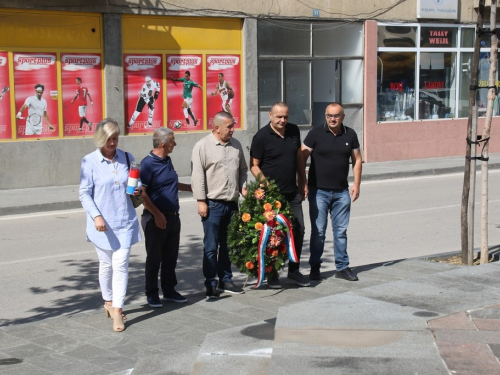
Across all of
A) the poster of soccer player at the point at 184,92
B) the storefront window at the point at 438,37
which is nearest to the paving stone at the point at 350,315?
the poster of soccer player at the point at 184,92

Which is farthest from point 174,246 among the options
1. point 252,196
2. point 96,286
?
point 96,286

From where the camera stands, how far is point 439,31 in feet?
73.7

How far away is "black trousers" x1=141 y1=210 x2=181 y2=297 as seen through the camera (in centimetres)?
736

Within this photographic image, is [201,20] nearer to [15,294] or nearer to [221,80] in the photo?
[221,80]

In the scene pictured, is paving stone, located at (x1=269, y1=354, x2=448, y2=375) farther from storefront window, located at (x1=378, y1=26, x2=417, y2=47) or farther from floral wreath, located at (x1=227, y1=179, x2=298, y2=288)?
storefront window, located at (x1=378, y1=26, x2=417, y2=47)

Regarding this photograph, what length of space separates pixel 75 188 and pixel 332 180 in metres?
Answer: 9.40

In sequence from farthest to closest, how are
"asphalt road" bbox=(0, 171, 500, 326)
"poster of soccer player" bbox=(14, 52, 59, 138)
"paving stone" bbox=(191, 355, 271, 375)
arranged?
"poster of soccer player" bbox=(14, 52, 59, 138), "asphalt road" bbox=(0, 171, 500, 326), "paving stone" bbox=(191, 355, 271, 375)

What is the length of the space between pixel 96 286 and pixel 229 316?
2147 millimetres

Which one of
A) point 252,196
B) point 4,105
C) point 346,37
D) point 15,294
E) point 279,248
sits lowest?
point 15,294

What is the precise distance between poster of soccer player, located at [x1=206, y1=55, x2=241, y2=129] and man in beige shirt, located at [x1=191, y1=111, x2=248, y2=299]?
11.1 meters

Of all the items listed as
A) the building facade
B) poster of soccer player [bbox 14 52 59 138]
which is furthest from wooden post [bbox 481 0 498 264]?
poster of soccer player [bbox 14 52 59 138]

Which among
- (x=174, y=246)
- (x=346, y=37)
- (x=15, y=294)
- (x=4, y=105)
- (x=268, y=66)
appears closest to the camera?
(x=174, y=246)

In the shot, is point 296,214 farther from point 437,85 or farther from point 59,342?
point 437,85

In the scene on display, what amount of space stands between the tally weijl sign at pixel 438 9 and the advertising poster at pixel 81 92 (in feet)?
30.6
